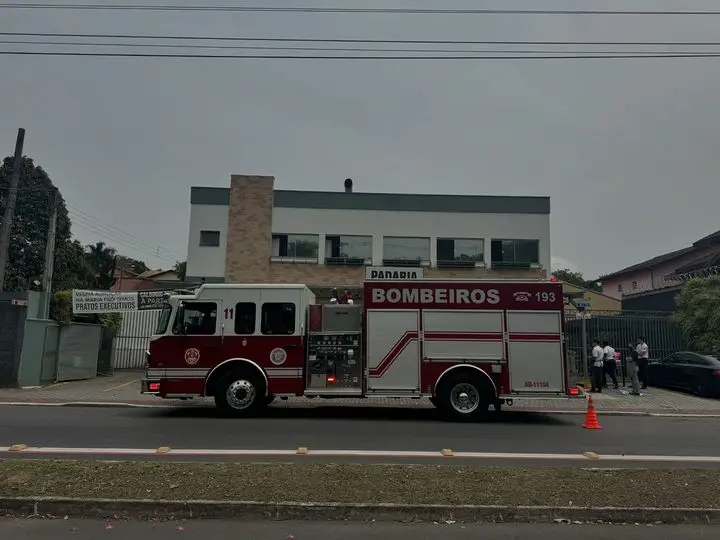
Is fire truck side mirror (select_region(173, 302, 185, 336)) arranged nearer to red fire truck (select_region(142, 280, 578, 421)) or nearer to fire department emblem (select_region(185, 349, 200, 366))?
red fire truck (select_region(142, 280, 578, 421))

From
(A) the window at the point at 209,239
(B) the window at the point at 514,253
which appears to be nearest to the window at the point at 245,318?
(A) the window at the point at 209,239

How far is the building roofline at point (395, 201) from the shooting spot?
26.6m

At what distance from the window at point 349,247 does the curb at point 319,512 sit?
21.1 metres

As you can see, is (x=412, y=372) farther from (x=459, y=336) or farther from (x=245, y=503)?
(x=245, y=503)

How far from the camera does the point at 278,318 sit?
12.5 metres

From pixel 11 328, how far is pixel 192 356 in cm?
844

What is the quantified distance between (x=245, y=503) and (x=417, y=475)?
2.05m

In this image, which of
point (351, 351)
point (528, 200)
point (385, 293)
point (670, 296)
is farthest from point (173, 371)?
point (670, 296)

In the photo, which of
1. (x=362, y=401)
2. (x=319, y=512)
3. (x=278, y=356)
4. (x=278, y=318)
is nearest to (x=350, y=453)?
(x=319, y=512)

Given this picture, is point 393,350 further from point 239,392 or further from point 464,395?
point 239,392

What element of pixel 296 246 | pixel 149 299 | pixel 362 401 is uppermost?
pixel 296 246

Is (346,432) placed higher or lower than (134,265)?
lower

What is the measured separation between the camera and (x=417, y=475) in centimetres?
656

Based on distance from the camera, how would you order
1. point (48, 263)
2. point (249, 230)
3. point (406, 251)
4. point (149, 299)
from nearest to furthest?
point (48, 263) → point (149, 299) → point (249, 230) → point (406, 251)
